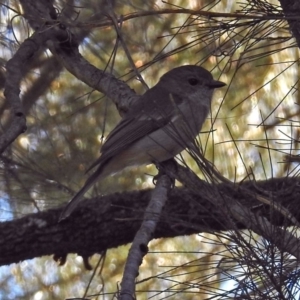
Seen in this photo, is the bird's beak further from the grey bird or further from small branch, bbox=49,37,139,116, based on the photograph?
small branch, bbox=49,37,139,116

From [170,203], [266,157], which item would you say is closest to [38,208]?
[170,203]

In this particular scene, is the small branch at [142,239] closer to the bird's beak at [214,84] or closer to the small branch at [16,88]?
the small branch at [16,88]

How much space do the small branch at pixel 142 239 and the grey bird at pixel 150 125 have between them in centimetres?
49

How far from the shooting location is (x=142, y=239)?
2.62 meters

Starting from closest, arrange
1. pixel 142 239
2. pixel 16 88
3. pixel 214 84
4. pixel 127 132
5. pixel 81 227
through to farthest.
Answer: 1. pixel 142 239
2. pixel 16 88
3. pixel 81 227
4. pixel 127 132
5. pixel 214 84

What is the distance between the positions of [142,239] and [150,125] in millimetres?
1539

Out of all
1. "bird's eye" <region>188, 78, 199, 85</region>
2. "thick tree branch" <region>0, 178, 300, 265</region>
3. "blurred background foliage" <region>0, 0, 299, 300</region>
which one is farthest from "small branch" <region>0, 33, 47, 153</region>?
"bird's eye" <region>188, 78, 199, 85</region>

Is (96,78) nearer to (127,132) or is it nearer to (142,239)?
(127,132)

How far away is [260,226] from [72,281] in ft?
7.94

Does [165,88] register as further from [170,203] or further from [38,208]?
[38,208]

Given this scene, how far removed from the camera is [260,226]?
244 cm

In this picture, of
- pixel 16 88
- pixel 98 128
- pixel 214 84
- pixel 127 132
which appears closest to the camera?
pixel 16 88

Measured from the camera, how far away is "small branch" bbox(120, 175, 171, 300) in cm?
225

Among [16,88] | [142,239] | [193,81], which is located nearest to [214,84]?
[193,81]
